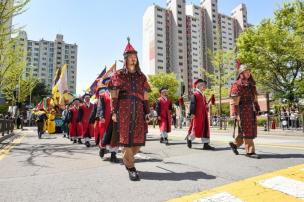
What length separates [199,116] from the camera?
27.1ft

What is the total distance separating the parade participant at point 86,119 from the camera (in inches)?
436

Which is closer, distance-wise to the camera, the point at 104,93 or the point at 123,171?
the point at 123,171

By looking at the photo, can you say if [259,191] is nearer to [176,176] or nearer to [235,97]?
[176,176]

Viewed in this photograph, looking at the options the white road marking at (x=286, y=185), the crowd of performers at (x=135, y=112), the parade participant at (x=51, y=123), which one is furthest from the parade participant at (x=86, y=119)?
the parade participant at (x=51, y=123)

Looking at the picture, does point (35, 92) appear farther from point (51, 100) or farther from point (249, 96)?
point (249, 96)

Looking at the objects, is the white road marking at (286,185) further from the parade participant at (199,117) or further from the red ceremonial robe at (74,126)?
the red ceremonial robe at (74,126)

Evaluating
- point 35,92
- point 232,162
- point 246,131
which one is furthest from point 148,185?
point 35,92

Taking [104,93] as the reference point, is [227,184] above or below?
below

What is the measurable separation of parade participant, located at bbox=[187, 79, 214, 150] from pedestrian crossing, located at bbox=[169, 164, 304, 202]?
3.97m

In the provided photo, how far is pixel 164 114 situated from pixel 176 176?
6.33 metres

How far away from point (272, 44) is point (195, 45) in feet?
268

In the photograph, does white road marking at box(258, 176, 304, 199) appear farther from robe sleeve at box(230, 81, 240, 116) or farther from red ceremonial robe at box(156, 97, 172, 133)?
red ceremonial robe at box(156, 97, 172, 133)

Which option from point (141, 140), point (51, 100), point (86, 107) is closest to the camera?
point (141, 140)

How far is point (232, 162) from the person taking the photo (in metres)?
5.54
